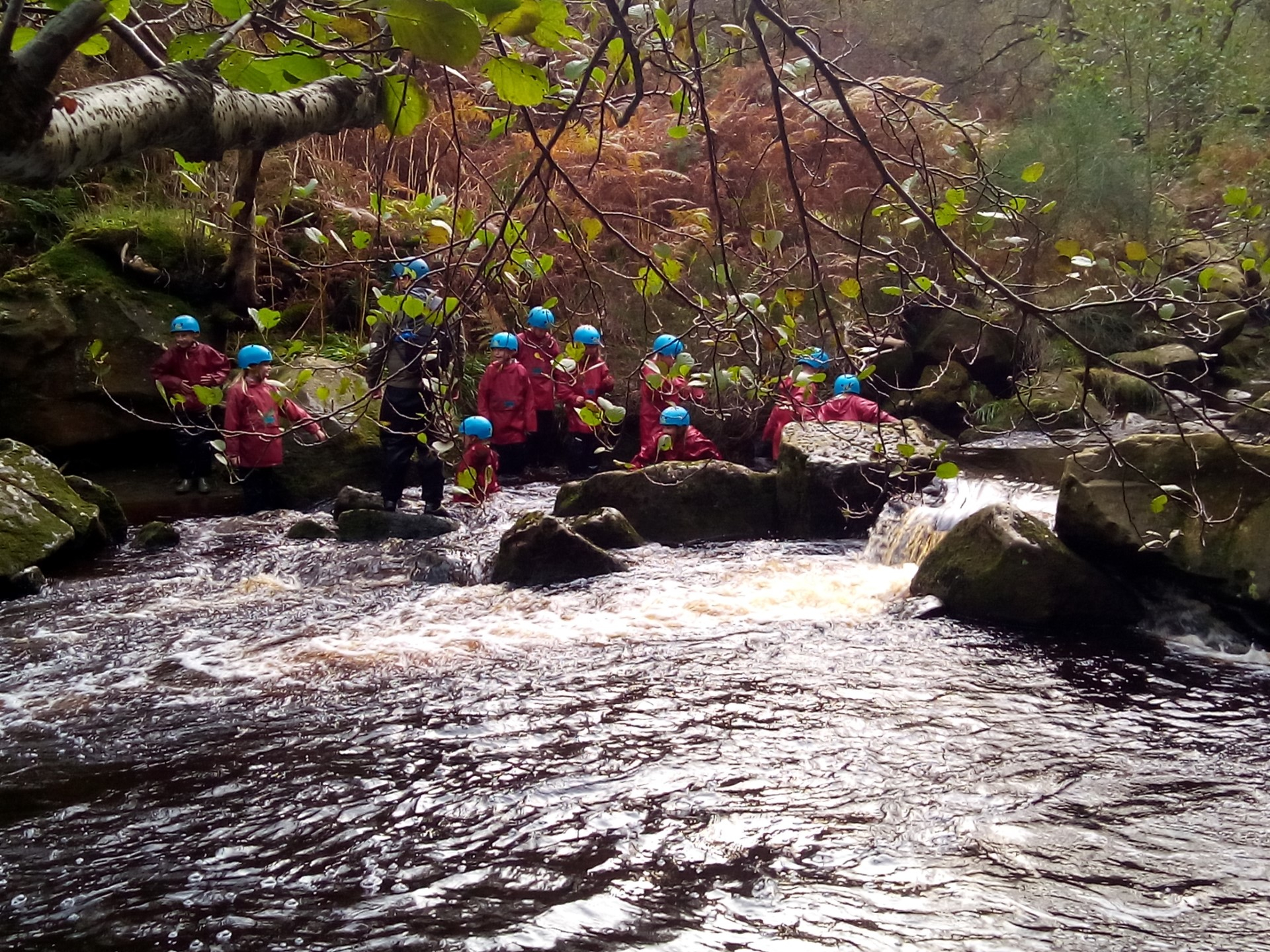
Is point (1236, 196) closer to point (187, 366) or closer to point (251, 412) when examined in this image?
point (251, 412)

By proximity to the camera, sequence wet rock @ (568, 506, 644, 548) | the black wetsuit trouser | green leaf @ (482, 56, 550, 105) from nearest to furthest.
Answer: green leaf @ (482, 56, 550, 105) → wet rock @ (568, 506, 644, 548) → the black wetsuit trouser

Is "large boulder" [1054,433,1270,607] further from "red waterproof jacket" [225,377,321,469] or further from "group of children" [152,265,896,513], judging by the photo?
"red waterproof jacket" [225,377,321,469]

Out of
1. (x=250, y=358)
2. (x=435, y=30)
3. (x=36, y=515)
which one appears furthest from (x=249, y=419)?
(x=435, y=30)

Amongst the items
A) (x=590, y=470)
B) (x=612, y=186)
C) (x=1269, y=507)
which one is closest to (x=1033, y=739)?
(x=1269, y=507)

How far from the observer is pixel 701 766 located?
491 cm

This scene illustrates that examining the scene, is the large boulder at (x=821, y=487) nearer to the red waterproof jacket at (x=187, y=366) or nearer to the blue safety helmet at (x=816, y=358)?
the red waterproof jacket at (x=187, y=366)

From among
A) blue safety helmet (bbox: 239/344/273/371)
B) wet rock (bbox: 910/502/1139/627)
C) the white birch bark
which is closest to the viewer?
the white birch bark

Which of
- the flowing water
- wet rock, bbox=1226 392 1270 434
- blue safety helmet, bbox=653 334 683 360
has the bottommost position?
the flowing water

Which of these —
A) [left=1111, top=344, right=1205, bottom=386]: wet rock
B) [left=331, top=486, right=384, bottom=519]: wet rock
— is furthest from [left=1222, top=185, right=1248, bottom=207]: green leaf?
[left=1111, top=344, right=1205, bottom=386]: wet rock

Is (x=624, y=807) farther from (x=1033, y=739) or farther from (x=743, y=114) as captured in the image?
(x=743, y=114)

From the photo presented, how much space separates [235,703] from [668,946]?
10.9ft

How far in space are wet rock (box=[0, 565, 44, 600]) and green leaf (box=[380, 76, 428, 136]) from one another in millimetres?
7479

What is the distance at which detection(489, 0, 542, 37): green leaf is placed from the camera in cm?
155

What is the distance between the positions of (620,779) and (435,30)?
400cm
